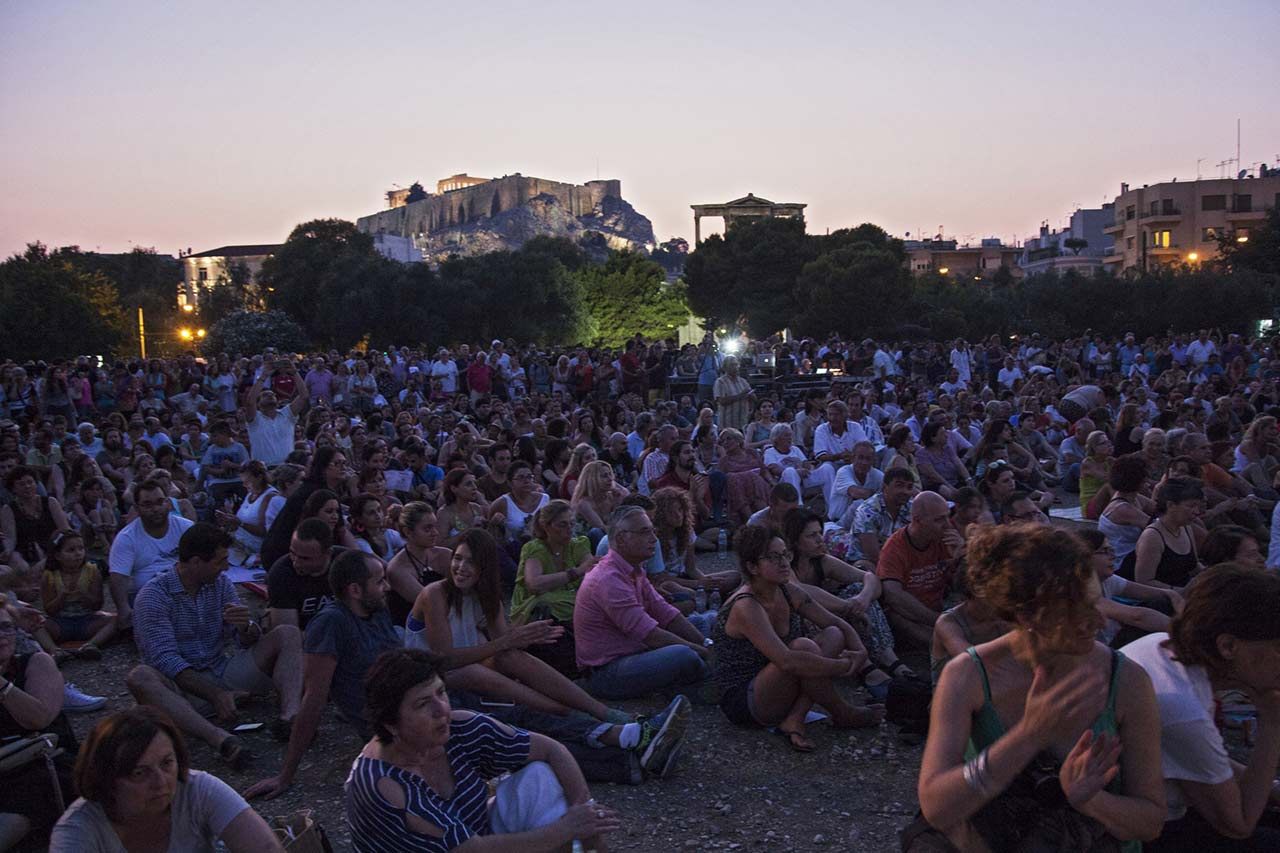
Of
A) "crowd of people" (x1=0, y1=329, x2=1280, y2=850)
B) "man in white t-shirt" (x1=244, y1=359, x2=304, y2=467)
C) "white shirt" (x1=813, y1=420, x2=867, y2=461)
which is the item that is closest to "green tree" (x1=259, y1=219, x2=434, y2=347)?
"crowd of people" (x1=0, y1=329, x2=1280, y2=850)

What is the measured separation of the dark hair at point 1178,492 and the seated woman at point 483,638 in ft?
9.62

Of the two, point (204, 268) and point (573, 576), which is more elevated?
point (204, 268)

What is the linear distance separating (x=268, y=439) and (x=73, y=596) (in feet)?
11.3

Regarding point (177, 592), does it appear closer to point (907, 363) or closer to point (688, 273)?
point (907, 363)

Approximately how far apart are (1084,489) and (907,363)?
43.1 feet

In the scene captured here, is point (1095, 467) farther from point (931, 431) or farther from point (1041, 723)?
point (1041, 723)

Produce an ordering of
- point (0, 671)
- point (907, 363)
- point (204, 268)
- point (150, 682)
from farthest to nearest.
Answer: point (204, 268)
point (907, 363)
point (150, 682)
point (0, 671)

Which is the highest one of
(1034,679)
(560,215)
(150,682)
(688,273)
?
(560,215)

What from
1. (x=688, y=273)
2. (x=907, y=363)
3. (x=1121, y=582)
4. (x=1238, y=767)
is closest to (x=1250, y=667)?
(x=1238, y=767)

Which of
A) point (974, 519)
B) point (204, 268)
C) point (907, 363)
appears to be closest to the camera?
point (974, 519)

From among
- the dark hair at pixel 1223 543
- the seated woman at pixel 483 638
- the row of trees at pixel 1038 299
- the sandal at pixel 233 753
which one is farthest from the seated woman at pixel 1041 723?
the row of trees at pixel 1038 299

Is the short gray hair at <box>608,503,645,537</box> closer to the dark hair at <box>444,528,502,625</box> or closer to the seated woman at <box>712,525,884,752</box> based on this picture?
the seated woman at <box>712,525,884,752</box>

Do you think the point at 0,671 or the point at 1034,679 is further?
the point at 0,671

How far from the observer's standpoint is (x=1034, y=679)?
2061 millimetres
